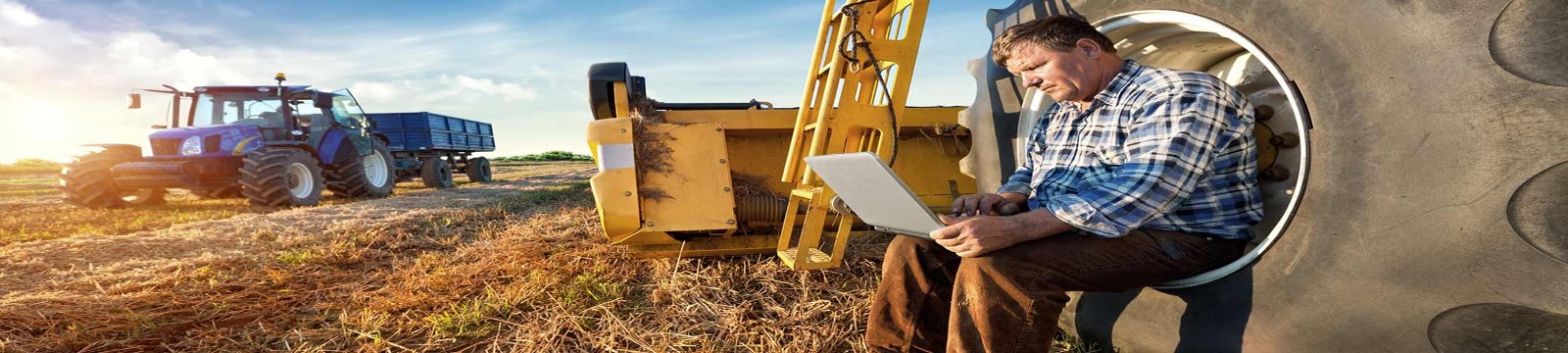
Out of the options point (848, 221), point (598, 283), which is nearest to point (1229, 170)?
point (848, 221)

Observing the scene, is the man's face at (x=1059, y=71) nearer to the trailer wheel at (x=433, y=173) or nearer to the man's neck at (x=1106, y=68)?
the man's neck at (x=1106, y=68)

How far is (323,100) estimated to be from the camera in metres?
9.07

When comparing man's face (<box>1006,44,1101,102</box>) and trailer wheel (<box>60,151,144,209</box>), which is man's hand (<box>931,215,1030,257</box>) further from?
trailer wheel (<box>60,151,144,209</box>)

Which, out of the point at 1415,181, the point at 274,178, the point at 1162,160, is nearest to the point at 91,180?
the point at 274,178

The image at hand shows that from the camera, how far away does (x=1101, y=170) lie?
171 centimetres

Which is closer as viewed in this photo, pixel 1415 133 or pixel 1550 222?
pixel 1550 222

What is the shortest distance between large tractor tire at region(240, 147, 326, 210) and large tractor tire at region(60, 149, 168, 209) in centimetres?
155

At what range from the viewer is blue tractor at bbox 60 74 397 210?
24.4 ft

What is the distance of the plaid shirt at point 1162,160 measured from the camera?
1495 mm

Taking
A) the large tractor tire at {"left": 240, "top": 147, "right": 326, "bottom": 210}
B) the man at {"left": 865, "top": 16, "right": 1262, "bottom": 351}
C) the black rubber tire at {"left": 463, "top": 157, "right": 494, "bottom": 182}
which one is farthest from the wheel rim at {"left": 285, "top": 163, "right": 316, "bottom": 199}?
the man at {"left": 865, "top": 16, "right": 1262, "bottom": 351}

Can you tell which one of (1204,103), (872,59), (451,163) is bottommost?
(451,163)

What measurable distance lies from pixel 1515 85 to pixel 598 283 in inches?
107

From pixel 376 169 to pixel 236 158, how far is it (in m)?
3.06

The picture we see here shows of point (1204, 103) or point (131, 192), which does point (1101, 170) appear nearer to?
point (1204, 103)
